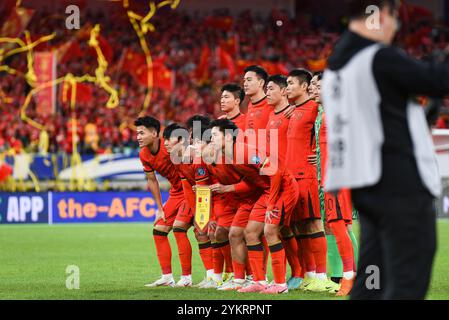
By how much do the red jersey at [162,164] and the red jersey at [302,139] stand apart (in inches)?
68.2

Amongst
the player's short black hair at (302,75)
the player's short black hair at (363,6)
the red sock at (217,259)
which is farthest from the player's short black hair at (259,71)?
the player's short black hair at (363,6)

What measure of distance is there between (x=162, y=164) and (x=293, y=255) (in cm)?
200

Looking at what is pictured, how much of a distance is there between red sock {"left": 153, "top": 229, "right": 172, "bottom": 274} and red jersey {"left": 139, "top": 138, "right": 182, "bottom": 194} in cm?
59

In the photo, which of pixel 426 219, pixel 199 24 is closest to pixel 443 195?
pixel 199 24

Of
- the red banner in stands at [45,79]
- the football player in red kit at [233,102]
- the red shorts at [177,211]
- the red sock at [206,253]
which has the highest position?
the red banner in stands at [45,79]

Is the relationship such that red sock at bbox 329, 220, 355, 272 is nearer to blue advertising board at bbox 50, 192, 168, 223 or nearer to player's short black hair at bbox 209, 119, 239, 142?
player's short black hair at bbox 209, 119, 239, 142

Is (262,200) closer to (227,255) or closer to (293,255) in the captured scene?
(293,255)

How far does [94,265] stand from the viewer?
1364cm

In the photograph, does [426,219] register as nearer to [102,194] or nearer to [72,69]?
[102,194]

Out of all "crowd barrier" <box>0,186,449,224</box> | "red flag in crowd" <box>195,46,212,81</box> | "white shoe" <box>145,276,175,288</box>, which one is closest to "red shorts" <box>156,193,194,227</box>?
"white shoe" <box>145,276,175,288</box>

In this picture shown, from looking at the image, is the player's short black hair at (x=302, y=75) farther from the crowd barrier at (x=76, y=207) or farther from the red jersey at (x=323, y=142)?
the crowd barrier at (x=76, y=207)

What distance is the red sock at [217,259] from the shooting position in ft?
34.7

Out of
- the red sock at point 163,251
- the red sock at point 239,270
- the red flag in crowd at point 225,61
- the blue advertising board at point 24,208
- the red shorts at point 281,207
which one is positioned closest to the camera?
the red shorts at point 281,207

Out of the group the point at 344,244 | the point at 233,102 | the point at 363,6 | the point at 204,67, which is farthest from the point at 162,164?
the point at 204,67
